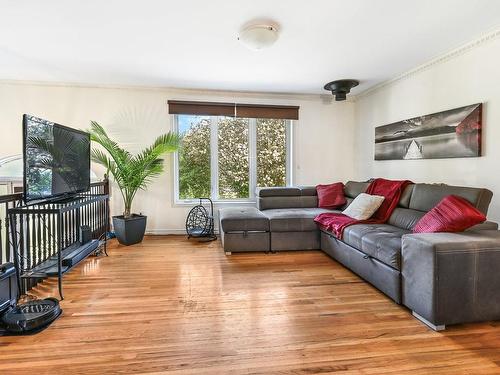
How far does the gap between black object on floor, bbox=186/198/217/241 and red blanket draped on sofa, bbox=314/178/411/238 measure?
173 cm

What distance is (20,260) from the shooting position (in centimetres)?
251

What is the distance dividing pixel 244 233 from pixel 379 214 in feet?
5.43

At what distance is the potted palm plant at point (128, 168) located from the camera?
13.2ft

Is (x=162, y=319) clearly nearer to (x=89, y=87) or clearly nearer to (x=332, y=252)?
(x=332, y=252)

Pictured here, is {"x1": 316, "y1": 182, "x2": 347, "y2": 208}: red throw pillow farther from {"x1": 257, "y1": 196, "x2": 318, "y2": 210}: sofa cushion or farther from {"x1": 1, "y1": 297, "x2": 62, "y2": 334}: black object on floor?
{"x1": 1, "y1": 297, "x2": 62, "y2": 334}: black object on floor

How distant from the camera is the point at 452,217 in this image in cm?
220

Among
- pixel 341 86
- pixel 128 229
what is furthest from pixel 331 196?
pixel 128 229

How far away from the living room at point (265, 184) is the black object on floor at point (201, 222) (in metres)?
0.03

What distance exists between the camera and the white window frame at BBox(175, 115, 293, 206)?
4.79 metres

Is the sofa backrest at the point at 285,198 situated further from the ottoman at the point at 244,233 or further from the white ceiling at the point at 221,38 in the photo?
the white ceiling at the point at 221,38

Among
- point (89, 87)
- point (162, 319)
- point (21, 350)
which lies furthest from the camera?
point (89, 87)

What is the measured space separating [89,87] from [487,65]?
16.6 feet

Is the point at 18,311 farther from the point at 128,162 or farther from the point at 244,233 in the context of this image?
the point at 128,162

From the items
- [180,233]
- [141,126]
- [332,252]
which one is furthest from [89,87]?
[332,252]
